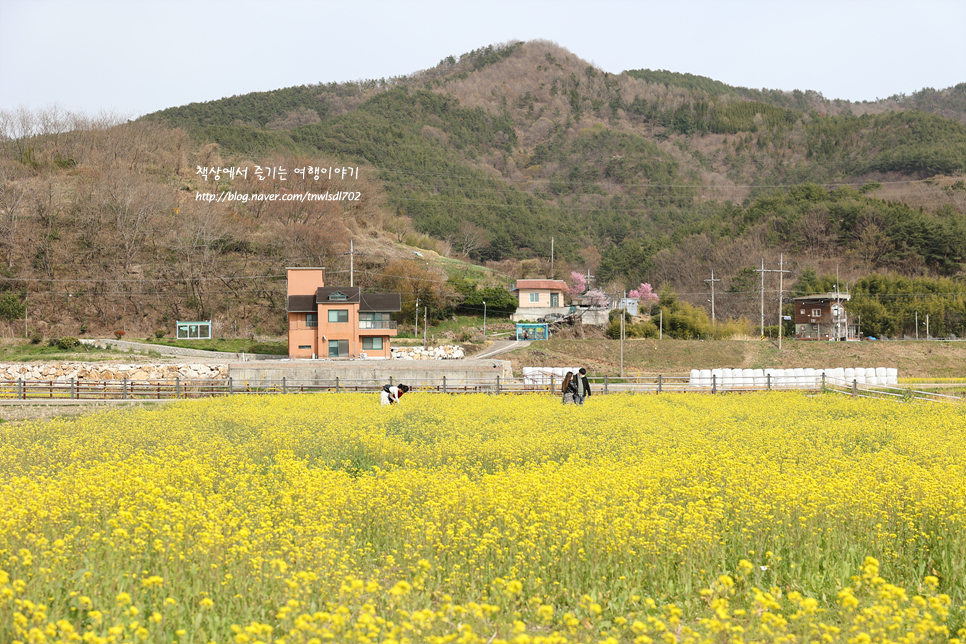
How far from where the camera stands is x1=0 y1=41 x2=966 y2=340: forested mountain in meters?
71.9

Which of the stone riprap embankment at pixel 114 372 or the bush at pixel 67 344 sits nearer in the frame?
the stone riprap embankment at pixel 114 372

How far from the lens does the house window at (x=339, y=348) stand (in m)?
48.1

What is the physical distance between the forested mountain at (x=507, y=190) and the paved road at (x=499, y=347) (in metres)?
16.1

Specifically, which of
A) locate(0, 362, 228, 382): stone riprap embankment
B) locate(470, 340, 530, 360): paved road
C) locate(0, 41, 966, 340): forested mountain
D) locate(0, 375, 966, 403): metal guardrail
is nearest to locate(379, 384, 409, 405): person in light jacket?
locate(0, 375, 966, 403): metal guardrail

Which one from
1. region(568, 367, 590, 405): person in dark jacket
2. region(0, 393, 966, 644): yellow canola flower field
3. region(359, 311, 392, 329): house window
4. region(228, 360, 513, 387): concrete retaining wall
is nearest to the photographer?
region(0, 393, 966, 644): yellow canola flower field

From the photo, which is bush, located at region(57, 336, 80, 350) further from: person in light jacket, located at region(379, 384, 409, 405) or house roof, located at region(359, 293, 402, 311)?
person in light jacket, located at region(379, 384, 409, 405)

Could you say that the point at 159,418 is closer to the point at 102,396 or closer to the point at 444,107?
the point at 102,396

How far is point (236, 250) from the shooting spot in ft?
237

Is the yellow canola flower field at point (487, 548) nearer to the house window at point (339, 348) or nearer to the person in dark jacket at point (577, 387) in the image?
the person in dark jacket at point (577, 387)

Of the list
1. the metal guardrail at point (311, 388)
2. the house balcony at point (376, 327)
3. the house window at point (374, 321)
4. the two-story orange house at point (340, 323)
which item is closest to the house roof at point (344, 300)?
the two-story orange house at point (340, 323)

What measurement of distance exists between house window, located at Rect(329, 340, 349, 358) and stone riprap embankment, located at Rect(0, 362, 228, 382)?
350 inches

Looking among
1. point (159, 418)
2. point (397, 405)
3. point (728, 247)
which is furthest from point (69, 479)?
point (728, 247)

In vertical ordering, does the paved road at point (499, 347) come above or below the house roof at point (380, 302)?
below

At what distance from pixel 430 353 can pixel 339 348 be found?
288 inches
